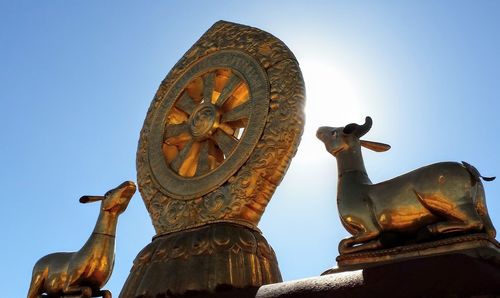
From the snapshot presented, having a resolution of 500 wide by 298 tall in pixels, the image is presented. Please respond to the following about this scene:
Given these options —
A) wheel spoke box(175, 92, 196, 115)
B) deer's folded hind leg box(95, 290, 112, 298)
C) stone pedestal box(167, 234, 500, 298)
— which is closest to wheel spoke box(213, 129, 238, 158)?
wheel spoke box(175, 92, 196, 115)

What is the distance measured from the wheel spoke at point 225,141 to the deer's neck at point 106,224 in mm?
888

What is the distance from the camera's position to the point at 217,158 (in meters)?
3.94

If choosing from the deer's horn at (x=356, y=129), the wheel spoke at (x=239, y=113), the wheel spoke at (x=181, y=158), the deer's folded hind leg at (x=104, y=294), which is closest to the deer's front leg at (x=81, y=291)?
the deer's folded hind leg at (x=104, y=294)

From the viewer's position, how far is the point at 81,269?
362 centimetres

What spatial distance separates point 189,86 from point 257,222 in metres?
1.41

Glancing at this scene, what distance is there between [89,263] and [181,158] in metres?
0.96

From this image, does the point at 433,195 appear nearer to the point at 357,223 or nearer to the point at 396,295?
the point at 357,223

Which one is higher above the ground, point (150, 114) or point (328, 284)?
point (150, 114)

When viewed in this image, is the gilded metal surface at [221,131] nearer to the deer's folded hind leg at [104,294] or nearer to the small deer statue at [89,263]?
the small deer statue at [89,263]

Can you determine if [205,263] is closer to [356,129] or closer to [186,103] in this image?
[356,129]

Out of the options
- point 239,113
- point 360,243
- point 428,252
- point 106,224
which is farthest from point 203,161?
point 428,252

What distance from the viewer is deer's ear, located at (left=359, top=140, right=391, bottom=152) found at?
296cm

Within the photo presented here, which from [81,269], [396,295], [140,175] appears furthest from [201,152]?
[396,295]

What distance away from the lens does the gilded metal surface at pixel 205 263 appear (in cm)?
300
